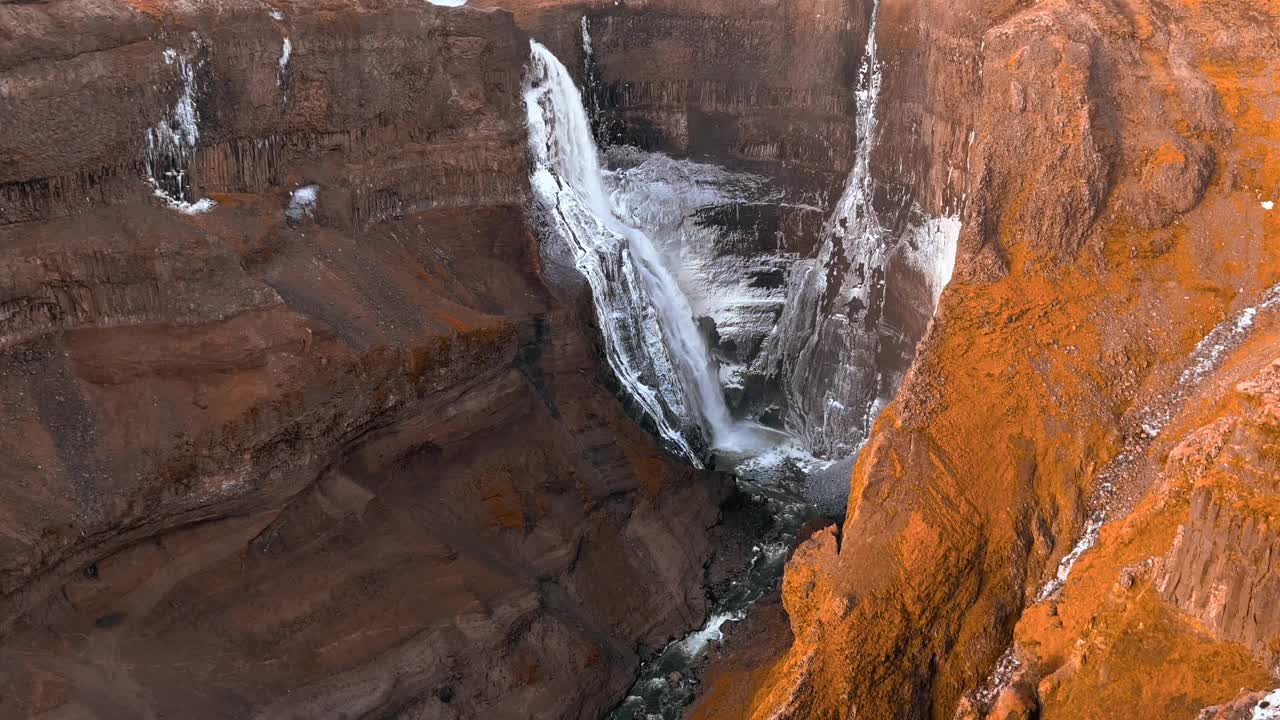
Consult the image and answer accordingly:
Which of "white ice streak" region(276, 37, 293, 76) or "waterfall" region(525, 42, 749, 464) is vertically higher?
Result: "white ice streak" region(276, 37, 293, 76)

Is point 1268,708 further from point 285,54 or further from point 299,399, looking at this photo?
point 285,54

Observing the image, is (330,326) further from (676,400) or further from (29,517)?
(676,400)

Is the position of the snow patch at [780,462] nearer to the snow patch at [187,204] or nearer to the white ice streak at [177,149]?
the snow patch at [187,204]

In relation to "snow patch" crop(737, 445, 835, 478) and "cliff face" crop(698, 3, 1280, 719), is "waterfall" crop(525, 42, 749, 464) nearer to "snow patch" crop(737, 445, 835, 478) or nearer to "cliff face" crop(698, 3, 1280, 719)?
"snow patch" crop(737, 445, 835, 478)

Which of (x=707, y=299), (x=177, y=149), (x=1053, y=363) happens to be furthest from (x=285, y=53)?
(x=1053, y=363)

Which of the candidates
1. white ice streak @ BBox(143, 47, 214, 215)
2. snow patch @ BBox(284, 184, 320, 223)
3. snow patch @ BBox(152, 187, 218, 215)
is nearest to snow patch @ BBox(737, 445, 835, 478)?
snow patch @ BBox(284, 184, 320, 223)
